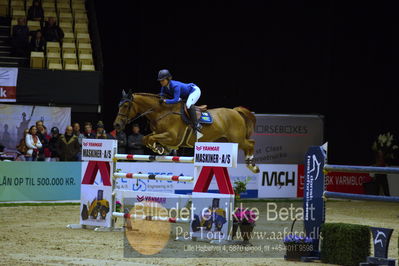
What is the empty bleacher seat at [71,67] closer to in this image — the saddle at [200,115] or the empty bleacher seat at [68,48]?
the empty bleacher seat at [68,48]

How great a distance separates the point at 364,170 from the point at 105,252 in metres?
3.21

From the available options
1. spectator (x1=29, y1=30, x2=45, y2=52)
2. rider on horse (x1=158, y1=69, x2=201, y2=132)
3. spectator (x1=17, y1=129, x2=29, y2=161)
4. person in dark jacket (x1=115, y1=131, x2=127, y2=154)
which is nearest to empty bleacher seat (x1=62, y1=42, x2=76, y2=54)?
spectator (x1=29, y1=30, x2=45, y2=52)

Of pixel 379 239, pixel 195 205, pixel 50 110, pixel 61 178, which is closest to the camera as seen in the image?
pixel 379 239

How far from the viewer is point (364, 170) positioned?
7758 mm

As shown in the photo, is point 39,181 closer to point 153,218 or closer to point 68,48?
point 68,48

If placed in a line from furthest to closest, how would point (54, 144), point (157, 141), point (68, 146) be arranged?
point (54, 144) < point (68, 146) < point (157, 141)

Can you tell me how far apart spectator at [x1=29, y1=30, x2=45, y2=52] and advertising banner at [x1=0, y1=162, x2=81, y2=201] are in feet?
15.5

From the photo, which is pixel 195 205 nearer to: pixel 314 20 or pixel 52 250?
pixel 52 250

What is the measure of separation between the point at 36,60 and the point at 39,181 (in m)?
4.60

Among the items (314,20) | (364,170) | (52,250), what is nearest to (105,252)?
(52,250)

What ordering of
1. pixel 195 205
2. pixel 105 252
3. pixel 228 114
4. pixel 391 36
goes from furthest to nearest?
1. pixel 391 36
2. pixel 228 114
3. pixel 195 205
4. pixel 105 252

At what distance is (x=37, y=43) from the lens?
20.7 metres

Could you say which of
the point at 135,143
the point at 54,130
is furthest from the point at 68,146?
the point at 135,143

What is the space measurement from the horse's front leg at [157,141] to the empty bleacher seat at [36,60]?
29.2 feet
